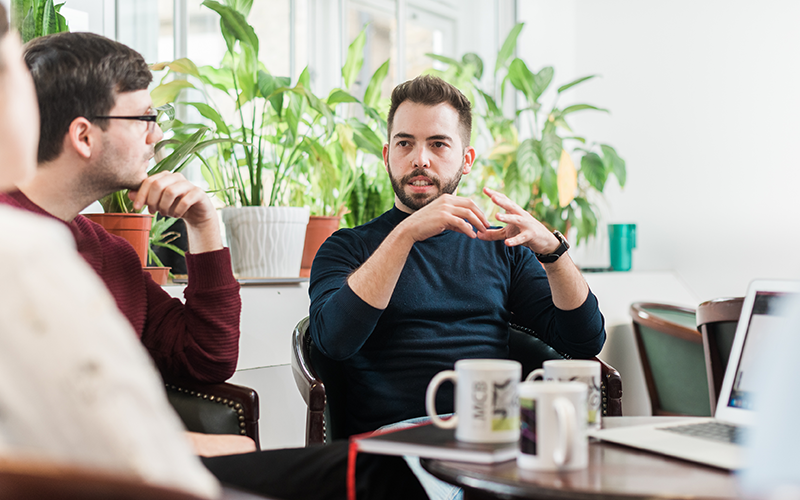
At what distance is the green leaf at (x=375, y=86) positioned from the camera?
2.67m

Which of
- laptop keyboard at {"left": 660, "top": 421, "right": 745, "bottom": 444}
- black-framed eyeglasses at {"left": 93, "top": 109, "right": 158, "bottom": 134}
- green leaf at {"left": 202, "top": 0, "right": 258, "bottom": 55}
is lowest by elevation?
laptop keyboard at {"left": 660, "top": 421, "right": 745, "bottom": 444}

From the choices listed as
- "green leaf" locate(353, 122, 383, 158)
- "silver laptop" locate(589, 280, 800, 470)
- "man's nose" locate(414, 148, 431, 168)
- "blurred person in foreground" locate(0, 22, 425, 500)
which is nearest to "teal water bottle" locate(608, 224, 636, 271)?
"green leaf" locate(353, 122, 383, 158)

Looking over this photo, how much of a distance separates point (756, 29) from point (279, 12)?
2.44m

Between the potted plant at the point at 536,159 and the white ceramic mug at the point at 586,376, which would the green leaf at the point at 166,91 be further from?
the white ceramic mug at the point at 586,376

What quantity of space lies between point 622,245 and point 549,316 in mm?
2082

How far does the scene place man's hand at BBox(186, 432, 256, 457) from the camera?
126cm

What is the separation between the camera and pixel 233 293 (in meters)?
1.53

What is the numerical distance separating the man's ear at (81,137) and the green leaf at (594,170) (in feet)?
8.64

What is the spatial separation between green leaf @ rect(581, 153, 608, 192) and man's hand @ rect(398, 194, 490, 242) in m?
2.07

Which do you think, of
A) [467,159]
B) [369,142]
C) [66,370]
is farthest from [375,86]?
[66,370]

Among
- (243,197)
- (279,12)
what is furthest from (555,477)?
(279,12)

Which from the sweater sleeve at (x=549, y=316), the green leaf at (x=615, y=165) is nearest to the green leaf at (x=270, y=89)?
the sweater sleeve at (x=549, y=316)

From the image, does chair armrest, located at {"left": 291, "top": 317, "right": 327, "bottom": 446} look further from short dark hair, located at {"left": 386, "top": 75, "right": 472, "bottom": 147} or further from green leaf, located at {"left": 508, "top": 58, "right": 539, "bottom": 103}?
green leaf, located at {"left": 508, "top": 58, "right": 539, "bottom": 103}

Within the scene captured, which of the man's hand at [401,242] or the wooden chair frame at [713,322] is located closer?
the man's hand at [401,242]
